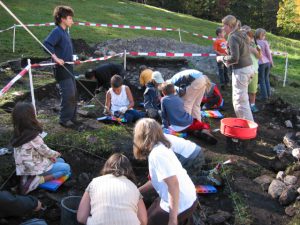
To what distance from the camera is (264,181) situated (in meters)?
5.12

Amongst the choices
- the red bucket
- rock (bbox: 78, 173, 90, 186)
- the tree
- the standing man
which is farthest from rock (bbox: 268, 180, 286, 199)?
the tree

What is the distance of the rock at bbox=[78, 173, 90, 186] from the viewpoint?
4.88 meters

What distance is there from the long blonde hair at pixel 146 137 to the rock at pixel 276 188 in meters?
2.11

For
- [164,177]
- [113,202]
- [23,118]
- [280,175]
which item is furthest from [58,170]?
[280,175]

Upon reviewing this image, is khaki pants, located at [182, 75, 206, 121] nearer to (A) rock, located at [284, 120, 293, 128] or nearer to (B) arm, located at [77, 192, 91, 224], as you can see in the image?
(A) rock, located at [284, 120, 293, 128]

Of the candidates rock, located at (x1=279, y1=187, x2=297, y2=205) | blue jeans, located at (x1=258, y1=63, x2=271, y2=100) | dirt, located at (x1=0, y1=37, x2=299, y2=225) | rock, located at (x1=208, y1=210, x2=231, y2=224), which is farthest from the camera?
blue jeans, located at (x1=258, y1=63, x2=271, y2=100)

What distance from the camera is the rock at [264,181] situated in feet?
16.4

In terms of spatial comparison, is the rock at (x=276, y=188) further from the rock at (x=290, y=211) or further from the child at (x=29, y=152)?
the child at (x=29, y=152)

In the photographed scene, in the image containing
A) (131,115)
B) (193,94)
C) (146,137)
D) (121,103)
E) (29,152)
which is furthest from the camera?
(121,103)

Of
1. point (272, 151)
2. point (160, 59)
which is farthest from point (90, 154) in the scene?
point (160, 59)

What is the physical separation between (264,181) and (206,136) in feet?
4.82

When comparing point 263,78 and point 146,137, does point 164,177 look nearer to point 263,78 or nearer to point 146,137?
point 146,137

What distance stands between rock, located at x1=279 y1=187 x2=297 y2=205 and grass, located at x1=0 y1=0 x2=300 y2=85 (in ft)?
29.1

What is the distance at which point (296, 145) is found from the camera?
6230mm
